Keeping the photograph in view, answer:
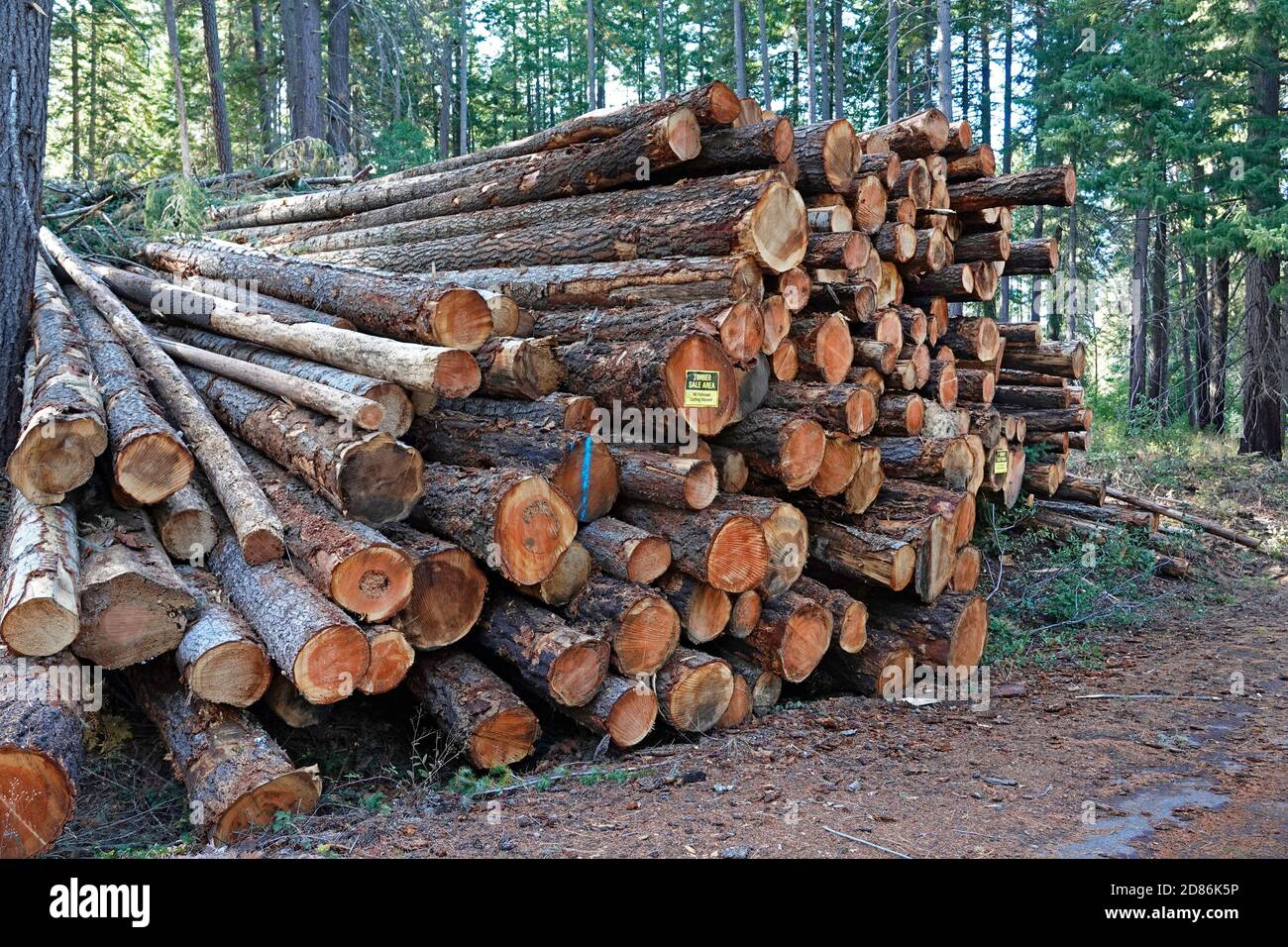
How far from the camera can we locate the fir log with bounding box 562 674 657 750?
4.47m

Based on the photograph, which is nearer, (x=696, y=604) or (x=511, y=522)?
(x=511, y=522)

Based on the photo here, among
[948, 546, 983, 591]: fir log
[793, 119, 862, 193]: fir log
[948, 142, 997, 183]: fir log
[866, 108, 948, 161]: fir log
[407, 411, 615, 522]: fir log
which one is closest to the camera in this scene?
[407, 411, 615, 522]: fir log

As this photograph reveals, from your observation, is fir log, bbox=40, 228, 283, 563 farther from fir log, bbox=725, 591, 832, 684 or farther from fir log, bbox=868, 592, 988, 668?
fir log, bbox=868, 592, 988, 668

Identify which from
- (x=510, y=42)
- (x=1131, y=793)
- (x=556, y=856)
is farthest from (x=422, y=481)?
(x=510, y=42)

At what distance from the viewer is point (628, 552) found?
15.5 feet

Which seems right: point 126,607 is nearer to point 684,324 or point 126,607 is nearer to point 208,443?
point 208,443

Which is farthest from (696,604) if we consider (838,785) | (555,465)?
(838,785)

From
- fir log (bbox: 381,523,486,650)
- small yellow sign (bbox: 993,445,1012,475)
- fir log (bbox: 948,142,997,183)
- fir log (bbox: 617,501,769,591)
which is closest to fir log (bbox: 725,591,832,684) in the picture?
fir log (bbox: 617,501,769,591)

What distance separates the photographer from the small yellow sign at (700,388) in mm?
5148

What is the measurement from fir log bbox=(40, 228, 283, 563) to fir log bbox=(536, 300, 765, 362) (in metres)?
2.25

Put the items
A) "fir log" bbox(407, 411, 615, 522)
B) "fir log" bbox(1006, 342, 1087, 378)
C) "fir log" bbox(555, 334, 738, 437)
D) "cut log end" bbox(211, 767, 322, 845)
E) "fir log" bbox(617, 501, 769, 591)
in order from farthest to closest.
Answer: "fir log" bbox(1006, 342, 1087, 378) < "fir log" bbox(555, 334, 738, 437) < "fir log" bbox(407, 411, 615, 522) < "fir log" bbox(617, 501, 769, 591) < "cut log end" bbox(211, 767, 322, 845)

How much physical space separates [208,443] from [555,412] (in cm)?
208

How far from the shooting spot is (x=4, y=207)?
6395 mm

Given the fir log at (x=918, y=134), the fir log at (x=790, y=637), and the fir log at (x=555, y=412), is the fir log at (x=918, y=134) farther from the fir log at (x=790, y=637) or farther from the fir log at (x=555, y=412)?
the fir log at (x=790, y=637)
